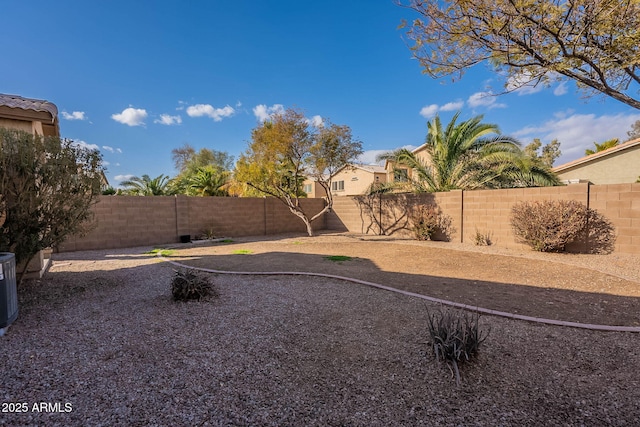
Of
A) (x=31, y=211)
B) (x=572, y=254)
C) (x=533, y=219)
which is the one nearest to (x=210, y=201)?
(x=31, y=211)

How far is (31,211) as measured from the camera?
453 centimetres

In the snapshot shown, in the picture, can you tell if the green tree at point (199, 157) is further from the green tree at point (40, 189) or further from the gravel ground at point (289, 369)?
the gravel ground at point (289, 369)

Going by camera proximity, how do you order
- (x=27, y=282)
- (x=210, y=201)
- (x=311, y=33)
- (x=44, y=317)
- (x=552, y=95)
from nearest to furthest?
(x=44, y=317) < (x=27, y=282) < (x=552, y=95) < (x=311, y=33) < (x=210, y=201)

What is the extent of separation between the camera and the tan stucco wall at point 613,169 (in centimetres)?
1700

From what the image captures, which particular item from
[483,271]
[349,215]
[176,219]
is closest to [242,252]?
[176,219]

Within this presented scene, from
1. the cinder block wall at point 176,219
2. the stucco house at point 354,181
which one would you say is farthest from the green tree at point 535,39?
the stucco house at point 354,181

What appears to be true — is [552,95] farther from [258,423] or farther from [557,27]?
[258,423]

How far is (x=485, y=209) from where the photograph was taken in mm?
11383

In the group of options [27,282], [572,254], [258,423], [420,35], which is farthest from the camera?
[572,254]

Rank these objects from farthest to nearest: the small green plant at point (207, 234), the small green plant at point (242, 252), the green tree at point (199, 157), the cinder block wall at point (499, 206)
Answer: the green tree at point (199, 157) < the small green plant at point (207, 234) < the small green plant at point (242, 252) < the cinder block wall at point (499, 206)

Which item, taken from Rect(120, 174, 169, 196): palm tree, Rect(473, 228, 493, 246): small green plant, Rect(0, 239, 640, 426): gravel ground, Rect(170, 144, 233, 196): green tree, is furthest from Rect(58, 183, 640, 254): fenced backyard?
Rect(170, 144, 233, 196): green tree

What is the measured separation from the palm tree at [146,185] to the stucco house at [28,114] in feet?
40.5

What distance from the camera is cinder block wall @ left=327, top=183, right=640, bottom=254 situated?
28.1 ft

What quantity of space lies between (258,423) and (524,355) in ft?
9.17
